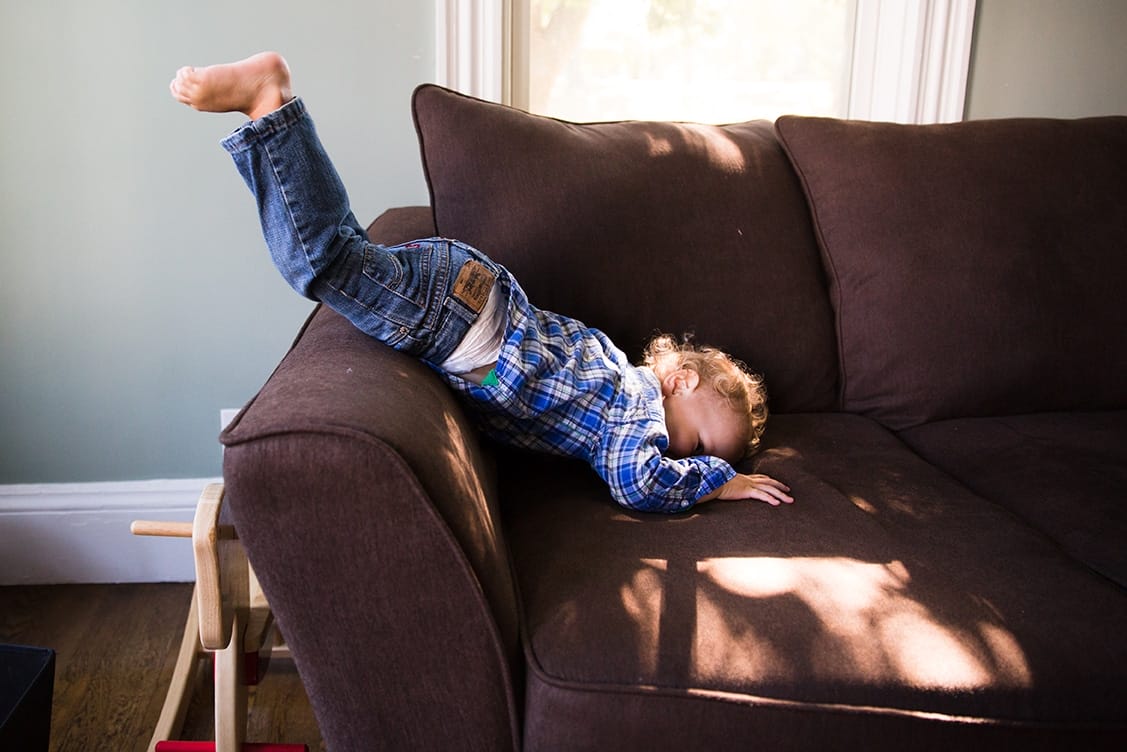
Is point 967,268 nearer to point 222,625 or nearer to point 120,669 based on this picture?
point 222,625

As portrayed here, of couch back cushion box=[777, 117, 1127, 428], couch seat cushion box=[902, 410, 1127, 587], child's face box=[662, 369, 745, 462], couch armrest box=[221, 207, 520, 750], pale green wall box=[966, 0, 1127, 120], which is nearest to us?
couch armrest box=[221, 207, 520, 750]

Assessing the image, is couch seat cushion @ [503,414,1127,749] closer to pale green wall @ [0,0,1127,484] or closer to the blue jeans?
the blue jeans

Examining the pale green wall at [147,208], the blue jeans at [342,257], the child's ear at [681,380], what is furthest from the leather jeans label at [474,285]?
the pale green wall at [147,208]

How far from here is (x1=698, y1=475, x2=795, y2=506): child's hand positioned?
1446mm

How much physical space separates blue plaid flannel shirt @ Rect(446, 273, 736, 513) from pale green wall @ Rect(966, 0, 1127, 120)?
4.25ft

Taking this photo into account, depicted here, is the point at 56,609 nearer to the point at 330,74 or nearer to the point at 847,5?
the point at 330,74

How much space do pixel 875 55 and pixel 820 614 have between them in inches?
64.3

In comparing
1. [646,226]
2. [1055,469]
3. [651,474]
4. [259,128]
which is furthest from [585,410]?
[1055,469]

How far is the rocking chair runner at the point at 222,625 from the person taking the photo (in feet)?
4.17

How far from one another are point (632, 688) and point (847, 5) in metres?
1.89

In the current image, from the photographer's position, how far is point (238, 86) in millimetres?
1228

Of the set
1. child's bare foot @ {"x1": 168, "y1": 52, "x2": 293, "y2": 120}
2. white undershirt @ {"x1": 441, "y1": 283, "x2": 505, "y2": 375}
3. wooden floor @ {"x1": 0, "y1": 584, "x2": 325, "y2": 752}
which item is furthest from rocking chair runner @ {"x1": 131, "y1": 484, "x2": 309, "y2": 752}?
child's bare foot @ {"x1": 168, "y1": 52, "x2": 293, "y2": 120}

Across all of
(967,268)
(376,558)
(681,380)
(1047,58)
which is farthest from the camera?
(1047,58)

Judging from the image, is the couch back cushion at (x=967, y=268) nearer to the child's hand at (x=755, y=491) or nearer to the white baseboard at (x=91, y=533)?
the child's hand at (x=755, y=491)
